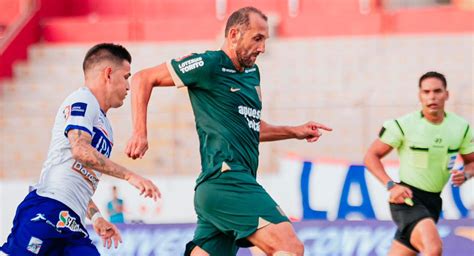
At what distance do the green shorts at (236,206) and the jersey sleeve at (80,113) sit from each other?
2.89ft

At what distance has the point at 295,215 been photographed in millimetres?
15773

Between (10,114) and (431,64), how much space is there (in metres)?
8.96

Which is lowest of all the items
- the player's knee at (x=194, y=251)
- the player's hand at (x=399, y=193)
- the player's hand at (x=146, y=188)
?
the player's knee at (x=194, y=251)

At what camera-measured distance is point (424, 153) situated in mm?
9258

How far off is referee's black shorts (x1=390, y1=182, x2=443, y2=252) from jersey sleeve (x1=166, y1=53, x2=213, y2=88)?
120 inches

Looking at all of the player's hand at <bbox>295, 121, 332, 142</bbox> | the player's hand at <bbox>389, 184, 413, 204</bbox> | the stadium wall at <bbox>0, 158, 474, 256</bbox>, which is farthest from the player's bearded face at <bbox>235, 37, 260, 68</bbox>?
the stadium wall at <bbox>0, 158, 474, 256</bbox>

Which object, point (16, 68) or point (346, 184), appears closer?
point (346, 184)

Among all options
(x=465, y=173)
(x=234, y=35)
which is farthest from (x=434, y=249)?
(x=234, y=35)

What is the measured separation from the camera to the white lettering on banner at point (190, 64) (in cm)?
671

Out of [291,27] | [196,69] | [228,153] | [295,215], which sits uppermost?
[291,27]

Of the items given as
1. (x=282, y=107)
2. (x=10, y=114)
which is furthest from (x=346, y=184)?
(x=10, y=114)

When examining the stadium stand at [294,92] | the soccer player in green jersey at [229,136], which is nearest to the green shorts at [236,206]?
the soccer player in green jersey at [229,136]

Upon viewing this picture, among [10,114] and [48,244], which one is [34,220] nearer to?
[48,244]

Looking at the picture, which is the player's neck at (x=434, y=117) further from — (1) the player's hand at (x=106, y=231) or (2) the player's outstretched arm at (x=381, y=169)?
(1) the player's hand at (x=106, y=231)
